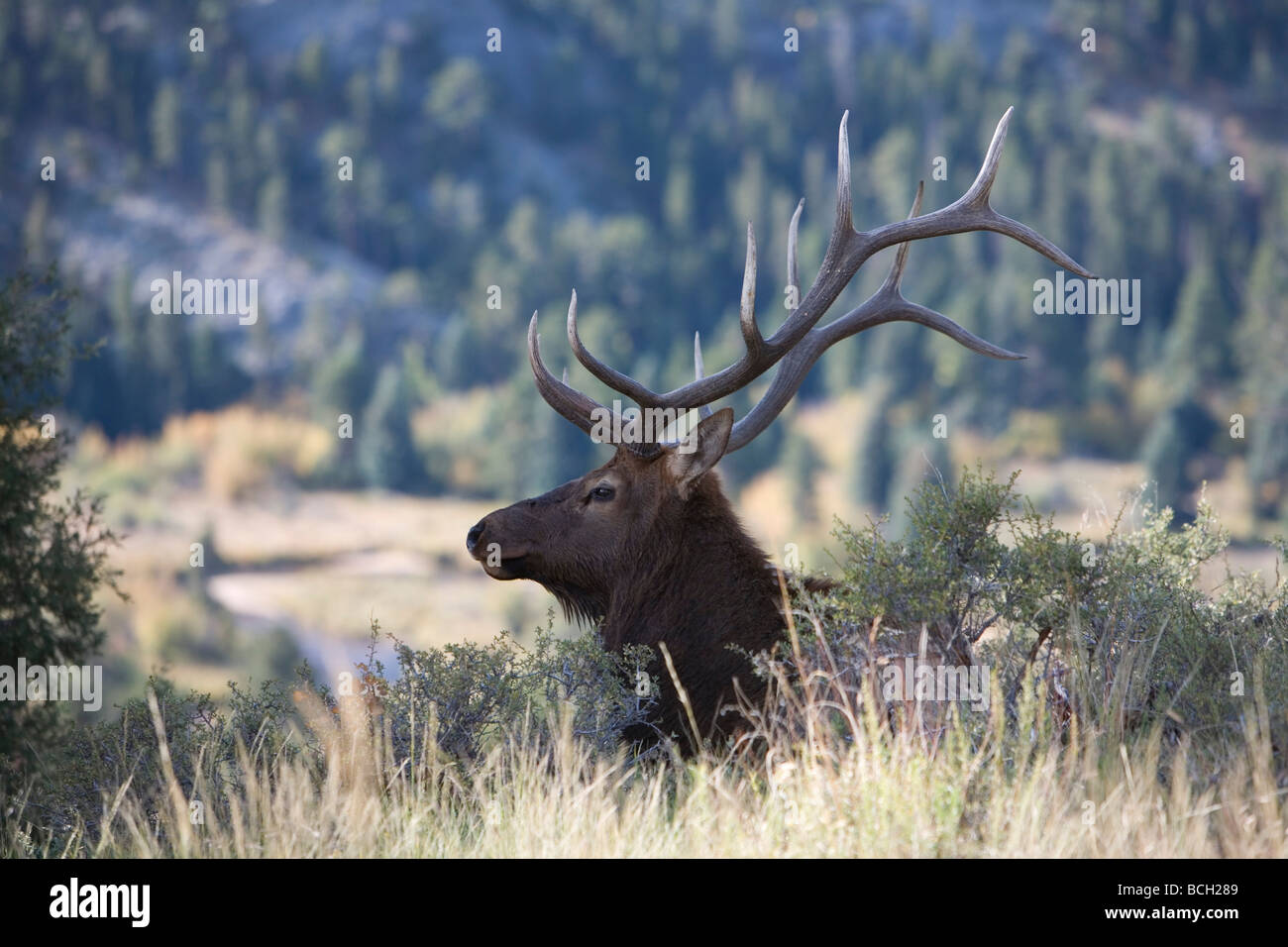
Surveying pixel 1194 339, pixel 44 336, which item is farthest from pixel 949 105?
pixel 44 336

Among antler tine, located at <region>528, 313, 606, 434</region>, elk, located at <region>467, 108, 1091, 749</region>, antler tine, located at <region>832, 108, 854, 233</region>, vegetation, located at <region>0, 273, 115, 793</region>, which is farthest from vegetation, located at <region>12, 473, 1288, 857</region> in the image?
antler tine, located at <region>832, 108, 854, 233</region>

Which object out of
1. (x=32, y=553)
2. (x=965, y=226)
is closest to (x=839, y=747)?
(x=965, y=226)

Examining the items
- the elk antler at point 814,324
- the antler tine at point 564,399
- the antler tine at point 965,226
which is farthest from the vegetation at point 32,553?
the antler tine at point 965,226

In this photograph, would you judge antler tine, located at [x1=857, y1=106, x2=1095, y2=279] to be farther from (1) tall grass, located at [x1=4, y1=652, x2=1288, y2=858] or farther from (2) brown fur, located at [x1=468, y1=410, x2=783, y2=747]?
(1) tall grass, located at [x1=4, y1=652, x2=1288, y2=858]

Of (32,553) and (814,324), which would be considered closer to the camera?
(32,553)

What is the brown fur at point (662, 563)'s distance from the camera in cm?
698

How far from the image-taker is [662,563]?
732 cm

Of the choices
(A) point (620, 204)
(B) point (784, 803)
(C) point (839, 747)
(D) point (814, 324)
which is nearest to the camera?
(B) point (784, 803)

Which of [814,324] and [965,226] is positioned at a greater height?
[965,226]

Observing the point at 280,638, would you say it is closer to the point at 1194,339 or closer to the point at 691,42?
the point at 1194,339

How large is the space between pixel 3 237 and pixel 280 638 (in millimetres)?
61047

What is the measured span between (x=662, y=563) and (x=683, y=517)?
10.3 inches

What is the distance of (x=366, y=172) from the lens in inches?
4151

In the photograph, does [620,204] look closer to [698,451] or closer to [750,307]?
[698,451]
